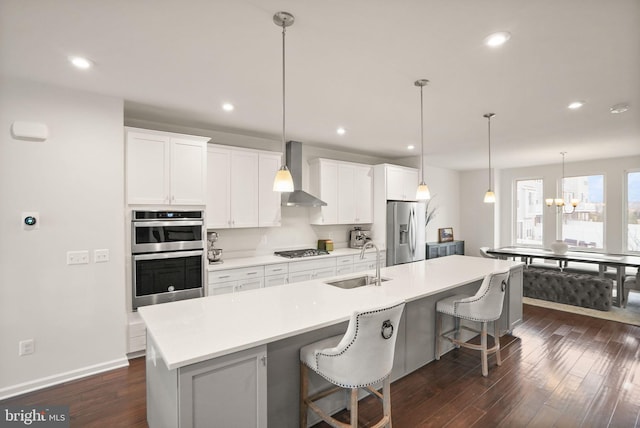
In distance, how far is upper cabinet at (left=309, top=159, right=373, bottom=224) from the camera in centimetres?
504

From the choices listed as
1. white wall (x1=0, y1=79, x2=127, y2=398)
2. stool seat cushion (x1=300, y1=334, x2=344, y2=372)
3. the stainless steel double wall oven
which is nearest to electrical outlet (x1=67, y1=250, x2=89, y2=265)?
white wall (x1=0, y1=79, x2=127, y2=398)

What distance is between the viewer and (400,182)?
579 cm

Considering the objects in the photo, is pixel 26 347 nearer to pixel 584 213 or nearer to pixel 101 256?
pixel 101 256

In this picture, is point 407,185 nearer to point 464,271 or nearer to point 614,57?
point 464,271

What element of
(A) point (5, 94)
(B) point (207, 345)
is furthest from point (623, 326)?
(A) point (5, 94)

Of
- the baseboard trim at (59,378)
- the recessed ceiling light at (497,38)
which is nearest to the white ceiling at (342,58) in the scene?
the recessed ceiling light at (497,38)

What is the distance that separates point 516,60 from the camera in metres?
2.25

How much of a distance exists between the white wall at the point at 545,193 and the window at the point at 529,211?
0.15 m

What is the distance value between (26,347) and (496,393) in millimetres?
3962

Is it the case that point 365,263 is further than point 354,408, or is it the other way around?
point 365,263

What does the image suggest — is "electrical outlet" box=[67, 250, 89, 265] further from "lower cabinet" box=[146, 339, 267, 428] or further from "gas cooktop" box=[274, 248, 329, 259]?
"gas cooktop" box=[274, 248, 329, 259]

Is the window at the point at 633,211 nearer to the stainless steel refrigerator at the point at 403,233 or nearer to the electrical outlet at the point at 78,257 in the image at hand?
the stainless steel refrigerator at the point at 403,233

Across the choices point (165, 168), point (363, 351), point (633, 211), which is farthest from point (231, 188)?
point (633, 211)

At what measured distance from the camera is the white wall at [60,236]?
8.32 ft
